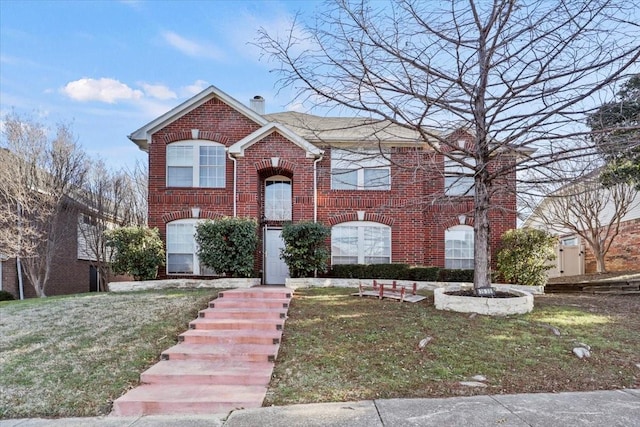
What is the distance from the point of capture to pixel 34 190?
13445 mm

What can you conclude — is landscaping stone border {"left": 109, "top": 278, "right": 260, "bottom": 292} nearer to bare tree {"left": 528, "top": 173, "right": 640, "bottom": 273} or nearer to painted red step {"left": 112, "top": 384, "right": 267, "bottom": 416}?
painted red step {"left": 112, "top": 384, "right": 267, "bottom": 416}

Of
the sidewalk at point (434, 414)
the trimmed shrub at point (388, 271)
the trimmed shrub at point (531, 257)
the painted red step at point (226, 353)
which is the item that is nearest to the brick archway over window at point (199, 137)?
the trimmed shrub at point (388, 271)

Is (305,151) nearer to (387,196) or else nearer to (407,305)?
(387,196)

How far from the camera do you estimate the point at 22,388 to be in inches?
196

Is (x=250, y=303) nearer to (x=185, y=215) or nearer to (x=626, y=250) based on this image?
(x=185, y=215)

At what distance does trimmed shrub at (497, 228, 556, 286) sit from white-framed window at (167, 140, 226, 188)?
9.79 m

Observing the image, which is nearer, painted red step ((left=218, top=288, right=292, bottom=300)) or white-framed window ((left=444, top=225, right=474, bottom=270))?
painted red step ((left=218, top=288, right=292, bottom=300))

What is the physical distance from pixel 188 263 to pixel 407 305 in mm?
7743

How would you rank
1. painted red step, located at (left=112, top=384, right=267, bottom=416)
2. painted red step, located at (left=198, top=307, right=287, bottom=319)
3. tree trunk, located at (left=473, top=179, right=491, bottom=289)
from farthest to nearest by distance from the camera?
1. tree trunk, located at (left=473, top=179, right=491, bottom=289)
2. painted red step, located at (left=198, top=307, right=287, bottom=319)
3. painted red step, located at (left=112, top=384, right=267, bottom=416)

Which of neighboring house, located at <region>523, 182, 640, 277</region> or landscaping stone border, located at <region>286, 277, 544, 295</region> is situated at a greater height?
neighboring house, located at <region>523, 182, 640, 277</region>

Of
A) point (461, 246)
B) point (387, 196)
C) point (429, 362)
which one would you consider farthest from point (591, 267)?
point (429, 362)

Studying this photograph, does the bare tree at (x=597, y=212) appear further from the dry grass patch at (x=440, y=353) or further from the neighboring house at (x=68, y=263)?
the neighboring house at (x=68, y=263)

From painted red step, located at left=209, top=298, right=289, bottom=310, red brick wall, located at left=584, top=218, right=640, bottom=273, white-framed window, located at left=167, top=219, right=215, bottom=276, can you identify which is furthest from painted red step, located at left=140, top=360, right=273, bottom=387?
red brick wall, located at left=584, top=218, right=640, bottom=273

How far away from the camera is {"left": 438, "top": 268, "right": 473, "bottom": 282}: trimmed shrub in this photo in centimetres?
1220
